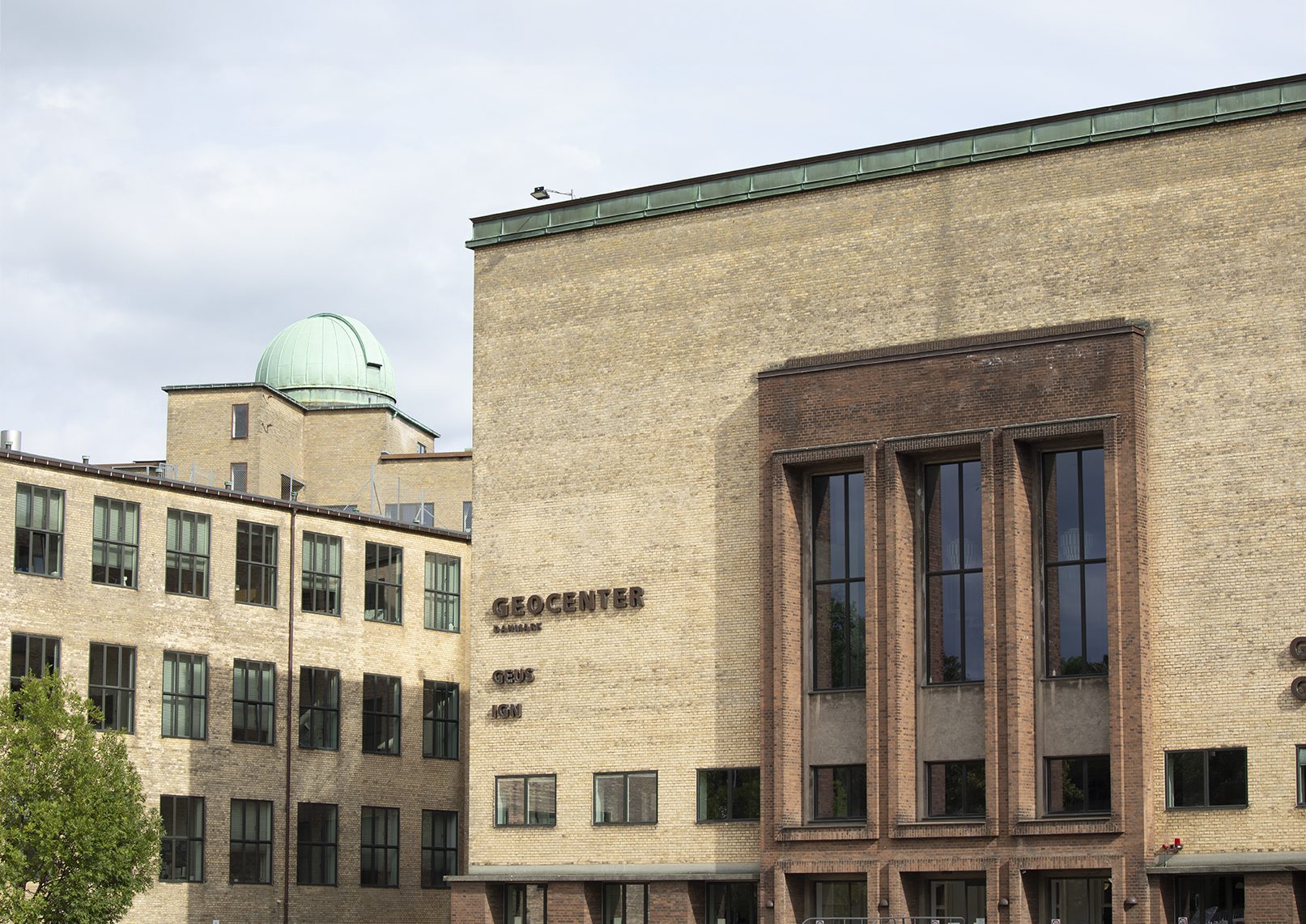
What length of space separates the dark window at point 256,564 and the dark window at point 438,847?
979 cm

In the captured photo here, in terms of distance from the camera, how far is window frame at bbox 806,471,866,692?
45406 millimetres

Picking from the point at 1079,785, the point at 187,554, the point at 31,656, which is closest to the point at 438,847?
the point at 187,554

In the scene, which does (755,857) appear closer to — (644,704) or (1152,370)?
(644,704)

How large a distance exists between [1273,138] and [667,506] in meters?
15.9

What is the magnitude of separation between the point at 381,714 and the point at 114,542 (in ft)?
38.0

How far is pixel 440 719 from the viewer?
68688mm

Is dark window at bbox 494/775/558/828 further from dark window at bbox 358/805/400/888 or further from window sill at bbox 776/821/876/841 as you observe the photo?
dark window at bbox 358/805/400/888

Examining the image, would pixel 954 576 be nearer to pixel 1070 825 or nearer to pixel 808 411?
pixel 808 411

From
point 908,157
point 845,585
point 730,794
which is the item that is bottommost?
point 730,794

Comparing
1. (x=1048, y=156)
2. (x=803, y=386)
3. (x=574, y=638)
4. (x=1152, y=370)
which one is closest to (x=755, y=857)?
(x=574, y=638)

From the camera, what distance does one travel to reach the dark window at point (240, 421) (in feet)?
290

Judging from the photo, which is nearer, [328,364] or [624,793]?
[624,793]

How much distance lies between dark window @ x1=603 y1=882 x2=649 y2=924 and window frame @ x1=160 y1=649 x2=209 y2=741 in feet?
59.4

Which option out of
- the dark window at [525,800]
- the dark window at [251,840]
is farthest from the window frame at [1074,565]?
the dark window at [251,840]
